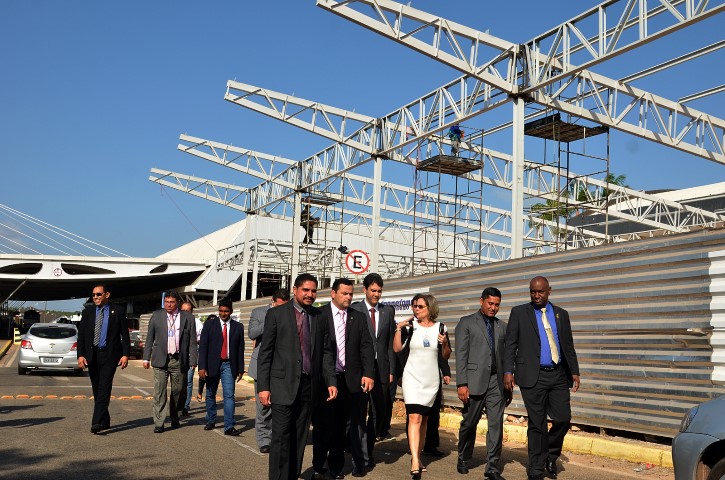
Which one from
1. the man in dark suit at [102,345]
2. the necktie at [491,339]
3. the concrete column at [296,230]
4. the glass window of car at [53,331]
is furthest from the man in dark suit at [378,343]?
the concrete column at [296,230]

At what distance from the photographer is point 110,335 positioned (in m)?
10.7

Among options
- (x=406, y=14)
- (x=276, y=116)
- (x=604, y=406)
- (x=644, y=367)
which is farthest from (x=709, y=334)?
(x=276, y=116)

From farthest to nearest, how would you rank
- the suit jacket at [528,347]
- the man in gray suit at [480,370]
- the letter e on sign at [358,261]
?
1. the letter e on sign at [358,261]
2. the man in gray suit at [480,370]
3. the suit jacket at [528,347]

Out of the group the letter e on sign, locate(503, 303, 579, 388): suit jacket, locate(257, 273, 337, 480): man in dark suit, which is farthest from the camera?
the letter e on sign

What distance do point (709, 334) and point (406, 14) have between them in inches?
476

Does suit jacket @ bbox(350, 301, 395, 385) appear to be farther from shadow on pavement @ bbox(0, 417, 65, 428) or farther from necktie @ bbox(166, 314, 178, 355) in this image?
shadow on pavement @ bbox(0, 417, 65, 428)

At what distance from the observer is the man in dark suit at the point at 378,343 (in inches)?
356

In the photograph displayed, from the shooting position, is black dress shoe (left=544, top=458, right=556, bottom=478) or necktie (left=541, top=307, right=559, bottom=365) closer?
necktie (left=541, top=307, right=559, bottom=365)

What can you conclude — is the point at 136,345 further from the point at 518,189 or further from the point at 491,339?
the point at 491,339

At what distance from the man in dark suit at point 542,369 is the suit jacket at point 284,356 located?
2.07m

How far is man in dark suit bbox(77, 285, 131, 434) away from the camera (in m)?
10.4

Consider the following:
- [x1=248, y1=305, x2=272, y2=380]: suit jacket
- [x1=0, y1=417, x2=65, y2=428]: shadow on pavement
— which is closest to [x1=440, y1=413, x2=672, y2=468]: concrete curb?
[x1=248, y1=305, x2=272, y2=380]: suit jacket

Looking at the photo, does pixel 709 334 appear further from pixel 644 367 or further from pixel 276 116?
pixel 276 116

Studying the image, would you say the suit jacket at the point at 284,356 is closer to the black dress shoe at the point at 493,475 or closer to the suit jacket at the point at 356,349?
the suit jacket at the point at 356,349
